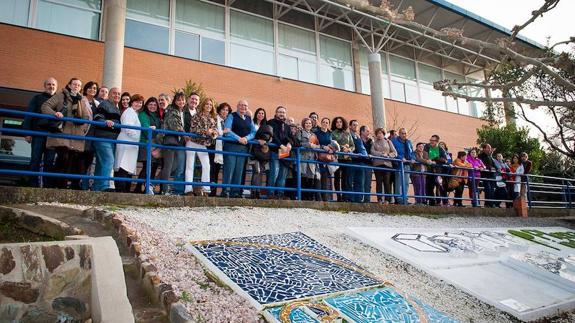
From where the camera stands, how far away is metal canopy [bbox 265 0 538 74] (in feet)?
50.2

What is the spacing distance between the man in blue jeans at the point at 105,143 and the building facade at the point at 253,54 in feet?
18.9

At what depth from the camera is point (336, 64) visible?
1672 cm

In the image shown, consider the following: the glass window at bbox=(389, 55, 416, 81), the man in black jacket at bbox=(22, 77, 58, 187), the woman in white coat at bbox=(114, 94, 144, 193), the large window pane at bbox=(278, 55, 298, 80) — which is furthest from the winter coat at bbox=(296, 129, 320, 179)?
the glass window at bbox=(389, 55, 416, 81)

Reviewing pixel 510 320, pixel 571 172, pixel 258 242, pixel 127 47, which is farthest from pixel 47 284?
pixel 571 172

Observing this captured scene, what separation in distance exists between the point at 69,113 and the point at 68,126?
17cm

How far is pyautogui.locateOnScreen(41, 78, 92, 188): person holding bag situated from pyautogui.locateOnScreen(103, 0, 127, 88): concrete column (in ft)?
19.0

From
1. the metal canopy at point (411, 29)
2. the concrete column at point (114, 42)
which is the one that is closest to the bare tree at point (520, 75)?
the metal canopy at point (411, 29)

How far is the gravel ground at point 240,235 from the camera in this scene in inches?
120

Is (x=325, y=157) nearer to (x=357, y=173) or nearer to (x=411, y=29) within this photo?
(x=357, y=173)

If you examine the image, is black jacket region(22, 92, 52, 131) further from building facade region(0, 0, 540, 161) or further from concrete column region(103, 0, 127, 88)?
building facade region(0, 0, 540, 161)

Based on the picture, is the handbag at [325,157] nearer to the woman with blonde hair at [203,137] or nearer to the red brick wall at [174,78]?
the woman with blonde hair at [203,137]

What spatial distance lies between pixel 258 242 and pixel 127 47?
32.3 feet

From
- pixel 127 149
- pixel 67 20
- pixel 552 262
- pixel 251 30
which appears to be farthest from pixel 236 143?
pixel 251 30

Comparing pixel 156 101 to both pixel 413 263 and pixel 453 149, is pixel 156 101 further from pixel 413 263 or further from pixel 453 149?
pixel 453 149
